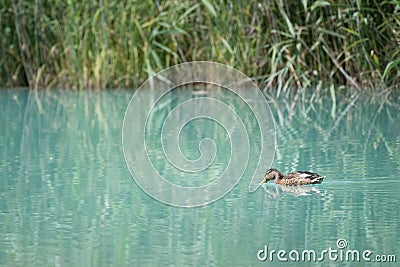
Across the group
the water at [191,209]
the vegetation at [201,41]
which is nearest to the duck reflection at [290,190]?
the water at [191,209]

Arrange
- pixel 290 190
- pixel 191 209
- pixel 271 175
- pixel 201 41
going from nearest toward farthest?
pixel 191 209, pixel 290 190, pixel 271 175, pixel 201 41

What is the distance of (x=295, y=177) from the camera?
288 cm

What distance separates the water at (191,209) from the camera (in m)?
2.13

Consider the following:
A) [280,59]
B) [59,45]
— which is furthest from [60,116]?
[59,45]

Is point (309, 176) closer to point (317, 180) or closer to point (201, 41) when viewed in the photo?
point (317, 180)

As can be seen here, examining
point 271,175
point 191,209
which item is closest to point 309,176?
point 271,175

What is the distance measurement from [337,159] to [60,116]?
2009 mm

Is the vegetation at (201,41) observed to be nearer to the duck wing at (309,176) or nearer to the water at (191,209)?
the water at (191,209)

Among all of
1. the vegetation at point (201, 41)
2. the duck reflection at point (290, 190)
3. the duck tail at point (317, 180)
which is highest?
the duck tail at point (317, 180)

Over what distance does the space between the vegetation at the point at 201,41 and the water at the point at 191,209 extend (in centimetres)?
120

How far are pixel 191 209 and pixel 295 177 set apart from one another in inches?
16.1

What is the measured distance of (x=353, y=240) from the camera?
2.20 meters

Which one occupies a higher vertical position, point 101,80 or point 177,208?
point 177,208

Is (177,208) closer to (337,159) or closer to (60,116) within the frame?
(337,159)
